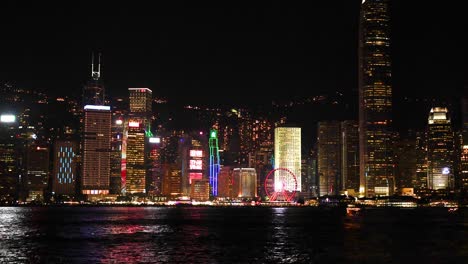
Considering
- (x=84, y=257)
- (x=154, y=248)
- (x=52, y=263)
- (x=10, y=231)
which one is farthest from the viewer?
(x=10, y=231)

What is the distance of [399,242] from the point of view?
3280 inches

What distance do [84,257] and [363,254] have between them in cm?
2775

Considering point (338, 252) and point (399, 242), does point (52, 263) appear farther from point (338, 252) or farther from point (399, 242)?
point (399, 242)

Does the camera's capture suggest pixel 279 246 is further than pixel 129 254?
Yes

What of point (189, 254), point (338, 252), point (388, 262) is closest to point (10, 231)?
point (189, 254)

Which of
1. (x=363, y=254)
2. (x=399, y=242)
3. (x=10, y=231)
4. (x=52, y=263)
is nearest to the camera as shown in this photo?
(x=52, y=263)

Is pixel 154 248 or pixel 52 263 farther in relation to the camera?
pixel 154 248

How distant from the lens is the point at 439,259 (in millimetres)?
64625

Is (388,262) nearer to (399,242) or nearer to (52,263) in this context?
(399,242)

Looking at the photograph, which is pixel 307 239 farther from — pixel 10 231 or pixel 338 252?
pixel 10 231

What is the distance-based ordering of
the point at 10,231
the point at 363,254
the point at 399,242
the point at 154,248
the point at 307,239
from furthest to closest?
the point at 10,231
the point at 307,239
the point at 399,242
the point at 154,248
the point at 363,254

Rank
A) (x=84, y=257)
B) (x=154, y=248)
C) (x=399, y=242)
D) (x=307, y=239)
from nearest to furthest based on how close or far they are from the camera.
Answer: (x=84, y=257), (x=154, y=248), (x=399, y=242), (x=307, y=239)

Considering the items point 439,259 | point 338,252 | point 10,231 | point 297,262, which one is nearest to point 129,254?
point 297,262

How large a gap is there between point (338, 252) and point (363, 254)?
11.0ft
